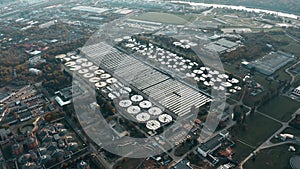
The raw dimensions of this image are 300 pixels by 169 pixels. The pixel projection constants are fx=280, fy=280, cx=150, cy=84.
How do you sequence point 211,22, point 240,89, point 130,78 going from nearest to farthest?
1. point 240,89
2. point 130,78
3. point 211,22

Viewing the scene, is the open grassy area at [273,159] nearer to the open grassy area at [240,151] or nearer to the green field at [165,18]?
the open grassy area at [240,151]

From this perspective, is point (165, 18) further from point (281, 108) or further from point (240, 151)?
point (240, 151)

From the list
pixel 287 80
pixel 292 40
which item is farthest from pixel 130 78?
pixel 292 40

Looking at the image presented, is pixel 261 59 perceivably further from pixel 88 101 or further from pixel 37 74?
pixel 37 74

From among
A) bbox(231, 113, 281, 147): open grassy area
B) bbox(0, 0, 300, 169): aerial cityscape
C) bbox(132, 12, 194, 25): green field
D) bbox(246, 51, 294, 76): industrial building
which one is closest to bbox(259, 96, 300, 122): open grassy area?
bbox(0, 0, 300, 169): aerial cityscape

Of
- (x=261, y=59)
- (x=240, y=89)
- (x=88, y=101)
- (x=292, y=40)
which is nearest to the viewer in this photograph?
(x=88, y=101)

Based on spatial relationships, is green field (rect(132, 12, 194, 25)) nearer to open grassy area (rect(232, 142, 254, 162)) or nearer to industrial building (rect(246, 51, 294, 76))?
industrial building (rect(246, 51, 294, 76))

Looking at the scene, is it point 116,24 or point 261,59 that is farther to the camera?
point 116,24

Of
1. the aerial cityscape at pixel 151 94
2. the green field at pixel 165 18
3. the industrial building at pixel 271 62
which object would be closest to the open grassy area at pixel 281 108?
the aerial cityscape at pixel 151 94
